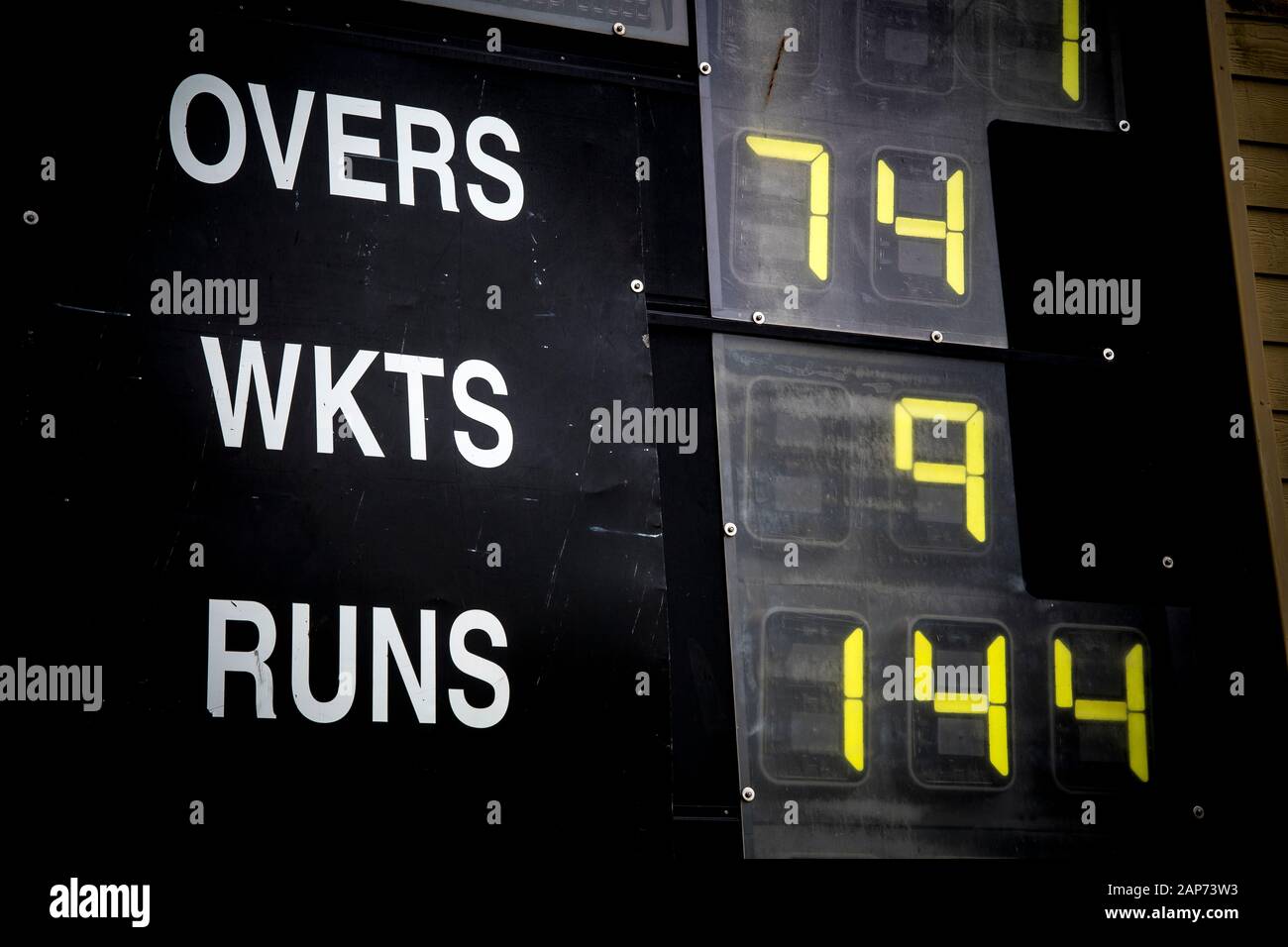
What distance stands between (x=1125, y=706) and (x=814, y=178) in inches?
42.8

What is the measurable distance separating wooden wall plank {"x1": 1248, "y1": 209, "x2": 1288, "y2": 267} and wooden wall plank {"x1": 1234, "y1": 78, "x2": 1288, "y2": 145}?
17cm

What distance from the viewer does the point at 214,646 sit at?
2273 millimetres

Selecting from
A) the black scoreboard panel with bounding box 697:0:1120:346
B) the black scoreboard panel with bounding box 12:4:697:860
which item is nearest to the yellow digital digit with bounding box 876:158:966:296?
the black scoreboard panel with bounding box 697:0:1120:346

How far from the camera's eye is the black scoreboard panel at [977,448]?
108 inches

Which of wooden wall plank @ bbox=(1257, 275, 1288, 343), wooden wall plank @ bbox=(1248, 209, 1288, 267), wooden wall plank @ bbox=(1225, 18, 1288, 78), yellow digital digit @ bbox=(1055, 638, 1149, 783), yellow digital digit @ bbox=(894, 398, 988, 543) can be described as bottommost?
yellow digital digit @ bbox=(1055, 638, 1149, 783)

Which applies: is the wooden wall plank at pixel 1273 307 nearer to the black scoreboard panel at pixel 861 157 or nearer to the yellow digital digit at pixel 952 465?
the black scoreboard panel at pixel 861 157

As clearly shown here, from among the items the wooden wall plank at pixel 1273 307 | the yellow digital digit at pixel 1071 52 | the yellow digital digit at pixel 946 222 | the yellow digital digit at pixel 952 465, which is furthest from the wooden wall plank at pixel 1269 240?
the yellow digital digit at pixel 952 465

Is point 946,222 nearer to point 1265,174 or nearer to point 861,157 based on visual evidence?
point 861,157

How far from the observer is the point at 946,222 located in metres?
3.01

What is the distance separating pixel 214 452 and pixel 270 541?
15 cm

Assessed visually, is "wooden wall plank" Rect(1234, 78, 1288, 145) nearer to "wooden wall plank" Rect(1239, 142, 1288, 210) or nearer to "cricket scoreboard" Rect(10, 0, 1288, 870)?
"wooden wall plank" Rect(1239, 142, 1288, 210)

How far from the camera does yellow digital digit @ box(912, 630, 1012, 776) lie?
2781 mm

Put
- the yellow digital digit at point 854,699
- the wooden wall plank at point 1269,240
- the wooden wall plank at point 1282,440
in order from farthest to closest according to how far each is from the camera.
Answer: the wooden wall plank at point 1269,240 → the wooden wall plank at point 1282,440 → the yellow digital digit at point 854,699

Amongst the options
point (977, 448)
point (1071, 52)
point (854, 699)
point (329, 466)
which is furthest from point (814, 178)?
point (329, 466)
